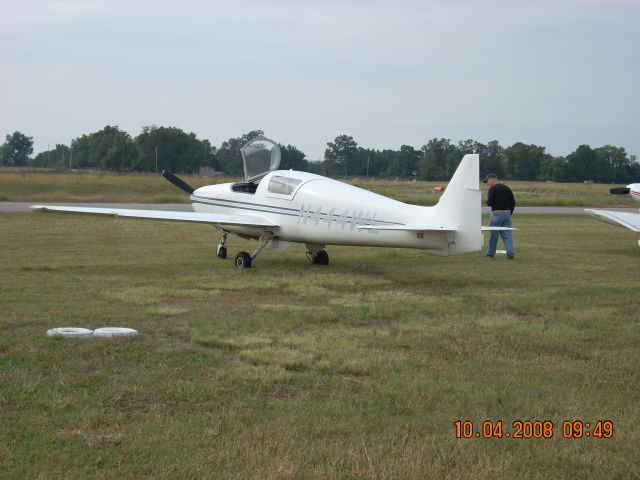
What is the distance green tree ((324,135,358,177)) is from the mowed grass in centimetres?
4082

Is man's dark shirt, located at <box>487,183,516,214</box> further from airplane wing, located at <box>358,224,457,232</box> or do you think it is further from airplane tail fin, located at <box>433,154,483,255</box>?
airplane wing, located at <box>358,224,457,232</box>

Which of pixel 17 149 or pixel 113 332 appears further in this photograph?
pixel 17 149

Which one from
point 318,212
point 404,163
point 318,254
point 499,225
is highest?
point 404,163

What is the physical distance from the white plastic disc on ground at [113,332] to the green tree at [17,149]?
5388 inches

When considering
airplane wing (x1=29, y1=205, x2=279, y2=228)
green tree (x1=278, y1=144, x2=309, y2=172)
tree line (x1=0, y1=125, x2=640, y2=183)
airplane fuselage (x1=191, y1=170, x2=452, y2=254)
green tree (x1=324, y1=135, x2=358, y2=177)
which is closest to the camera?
airplane fuselage (x1=191, y1=170, x2=452, y2=254)

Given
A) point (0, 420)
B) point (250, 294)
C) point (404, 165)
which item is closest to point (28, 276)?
point (250, 294)

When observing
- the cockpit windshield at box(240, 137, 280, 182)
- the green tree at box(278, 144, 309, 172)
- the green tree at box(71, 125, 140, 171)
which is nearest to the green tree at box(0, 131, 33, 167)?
the green tree at box(71, 125, 140, 171)

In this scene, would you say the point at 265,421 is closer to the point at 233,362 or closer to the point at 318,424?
the point at 318,424

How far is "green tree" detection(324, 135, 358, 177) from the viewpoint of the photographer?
169 feet

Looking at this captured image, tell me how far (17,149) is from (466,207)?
144 meters

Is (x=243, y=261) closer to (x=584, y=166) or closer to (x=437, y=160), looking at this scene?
(x=437, y=160)

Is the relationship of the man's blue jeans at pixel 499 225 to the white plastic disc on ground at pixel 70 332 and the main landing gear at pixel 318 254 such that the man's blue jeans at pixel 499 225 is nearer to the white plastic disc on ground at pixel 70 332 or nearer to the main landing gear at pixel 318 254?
the main landing gear at pixel 318 254

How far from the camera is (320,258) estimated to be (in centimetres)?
1295
